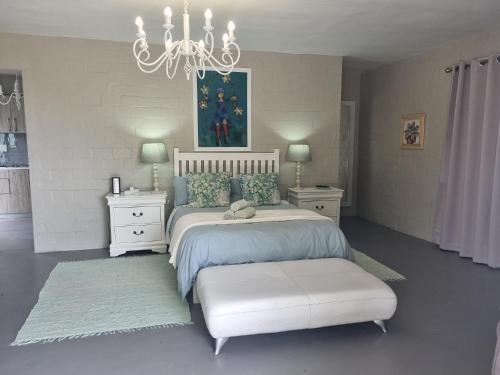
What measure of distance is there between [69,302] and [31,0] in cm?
256

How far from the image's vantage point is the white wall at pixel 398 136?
472cm

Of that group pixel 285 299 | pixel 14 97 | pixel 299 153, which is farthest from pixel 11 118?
pixel 285 299

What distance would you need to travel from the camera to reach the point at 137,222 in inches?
173

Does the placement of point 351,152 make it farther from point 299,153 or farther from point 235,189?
point 235,189

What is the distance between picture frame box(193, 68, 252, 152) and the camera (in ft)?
15.8

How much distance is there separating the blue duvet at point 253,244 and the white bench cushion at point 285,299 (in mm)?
197

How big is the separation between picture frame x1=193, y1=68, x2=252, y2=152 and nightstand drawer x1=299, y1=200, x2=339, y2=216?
1072 mm

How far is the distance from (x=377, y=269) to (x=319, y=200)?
1.27 m

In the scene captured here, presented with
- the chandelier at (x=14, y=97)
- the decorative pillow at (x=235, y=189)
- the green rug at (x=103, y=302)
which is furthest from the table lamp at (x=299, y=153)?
the chandelier at (x=14, y=97)

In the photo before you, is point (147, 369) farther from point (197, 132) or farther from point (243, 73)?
point (243, 73)

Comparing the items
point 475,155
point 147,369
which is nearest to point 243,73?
point 475,155

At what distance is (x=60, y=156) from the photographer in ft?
14.6

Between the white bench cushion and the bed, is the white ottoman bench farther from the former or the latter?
the bed

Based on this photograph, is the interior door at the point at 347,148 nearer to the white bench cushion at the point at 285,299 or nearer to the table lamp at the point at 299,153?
the table lamp at the point at 299,153
